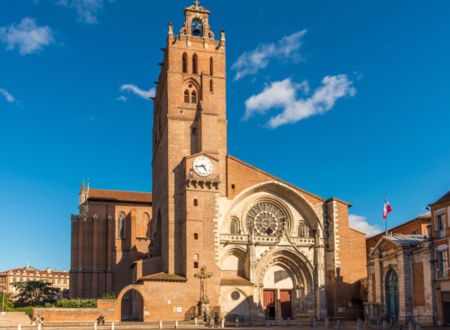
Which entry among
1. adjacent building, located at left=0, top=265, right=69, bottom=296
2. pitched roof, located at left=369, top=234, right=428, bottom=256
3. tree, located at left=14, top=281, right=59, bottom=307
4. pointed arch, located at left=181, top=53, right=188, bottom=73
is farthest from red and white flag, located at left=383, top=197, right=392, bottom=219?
adjacent building, located at left=0, top=265, right=69, bottom=296

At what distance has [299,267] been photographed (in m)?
57.9

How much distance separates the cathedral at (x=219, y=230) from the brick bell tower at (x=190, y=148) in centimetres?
9

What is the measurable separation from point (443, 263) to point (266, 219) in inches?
783

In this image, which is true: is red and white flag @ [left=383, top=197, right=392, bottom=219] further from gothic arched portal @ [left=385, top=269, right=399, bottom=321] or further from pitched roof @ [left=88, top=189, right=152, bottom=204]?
pitched roof @ [left=88, top=189, right=152, bottom=204]

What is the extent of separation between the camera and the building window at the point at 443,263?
4112 centimetres

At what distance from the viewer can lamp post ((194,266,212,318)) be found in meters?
50.3

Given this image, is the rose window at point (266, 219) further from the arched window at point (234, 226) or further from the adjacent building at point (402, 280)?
the adjacent building at point (402, 280)

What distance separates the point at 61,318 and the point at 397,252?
26602 millimetres

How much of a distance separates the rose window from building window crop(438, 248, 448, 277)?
18426 millimetres

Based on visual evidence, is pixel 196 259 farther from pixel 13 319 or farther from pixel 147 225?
pixel 147 225

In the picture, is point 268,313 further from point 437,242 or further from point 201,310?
point 437,242

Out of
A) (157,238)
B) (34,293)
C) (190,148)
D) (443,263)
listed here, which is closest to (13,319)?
(157,238)

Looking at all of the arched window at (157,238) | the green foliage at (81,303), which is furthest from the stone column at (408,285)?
the green foliage at (81,303)

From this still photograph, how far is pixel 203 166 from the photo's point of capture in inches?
2138
